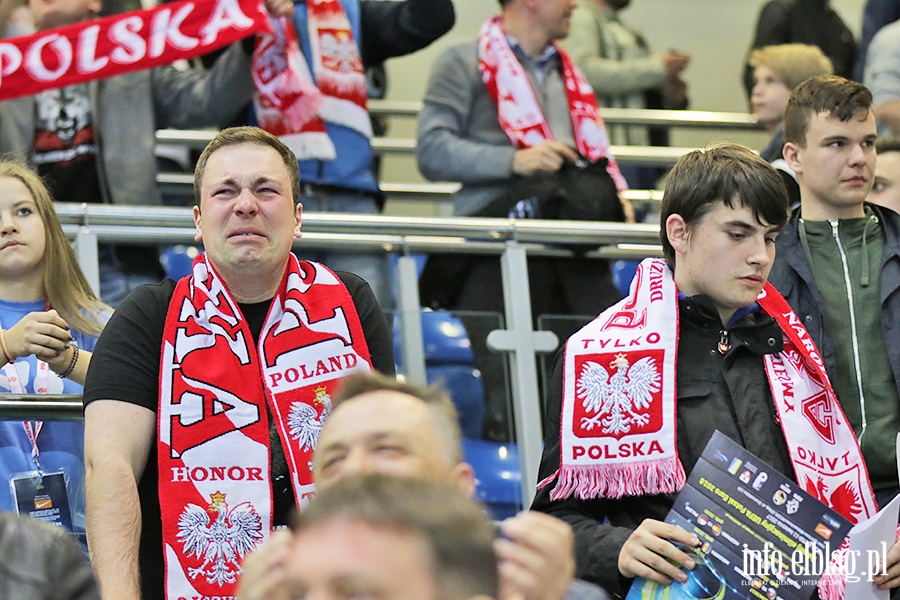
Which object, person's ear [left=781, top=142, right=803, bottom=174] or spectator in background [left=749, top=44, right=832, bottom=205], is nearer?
person's ear [left=781, top=142, right=803, bottom=174]

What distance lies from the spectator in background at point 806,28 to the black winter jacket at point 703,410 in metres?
4.47

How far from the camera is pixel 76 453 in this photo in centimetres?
455

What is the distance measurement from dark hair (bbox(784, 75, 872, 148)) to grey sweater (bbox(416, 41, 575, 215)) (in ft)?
4.55

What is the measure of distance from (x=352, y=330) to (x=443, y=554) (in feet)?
7.30

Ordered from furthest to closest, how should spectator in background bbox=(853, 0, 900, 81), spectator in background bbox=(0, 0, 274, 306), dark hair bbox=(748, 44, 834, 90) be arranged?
1. spectator in background bbox=(853, 0, 900, 81)
2. dark hair bbox=(748, 44, 834, 90)
3. spectator in background bbox=(0, 0, 274, 306)

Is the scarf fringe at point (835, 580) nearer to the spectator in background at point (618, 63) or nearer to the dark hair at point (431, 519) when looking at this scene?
the dark hair at point (431, 519)

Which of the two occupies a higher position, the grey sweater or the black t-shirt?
the grey sweater

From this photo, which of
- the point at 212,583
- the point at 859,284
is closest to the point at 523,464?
the point at 859,284

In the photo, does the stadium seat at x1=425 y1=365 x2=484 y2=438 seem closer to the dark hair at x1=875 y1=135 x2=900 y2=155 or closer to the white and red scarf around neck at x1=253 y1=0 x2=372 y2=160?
the white and red scarf around neck at x1=253 y1=0 x2=372 y2=160

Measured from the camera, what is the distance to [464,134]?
671 cm

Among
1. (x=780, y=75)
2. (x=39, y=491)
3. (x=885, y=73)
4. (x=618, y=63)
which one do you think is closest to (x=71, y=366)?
(x=39, y=491)

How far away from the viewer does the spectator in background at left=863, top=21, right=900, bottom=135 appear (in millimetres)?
7137

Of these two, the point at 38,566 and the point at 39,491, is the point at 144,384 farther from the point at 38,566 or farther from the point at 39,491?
the point at 38,566

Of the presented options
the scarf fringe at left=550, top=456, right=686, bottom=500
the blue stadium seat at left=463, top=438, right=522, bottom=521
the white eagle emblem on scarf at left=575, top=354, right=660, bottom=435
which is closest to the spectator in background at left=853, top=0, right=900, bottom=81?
the blue stadium seat at left=463, top=438, right=522, bottom=521
